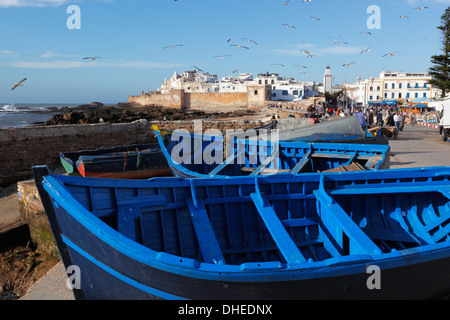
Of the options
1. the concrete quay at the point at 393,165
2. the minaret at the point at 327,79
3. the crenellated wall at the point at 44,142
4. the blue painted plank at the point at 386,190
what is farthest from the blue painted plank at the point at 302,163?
the minaret at the point at 327,79

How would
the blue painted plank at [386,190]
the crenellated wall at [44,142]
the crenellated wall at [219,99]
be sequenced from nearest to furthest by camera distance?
the blue painted plank at [386,190]
the crenellated wall at [44,142]
the crenellated wall at [219,99]

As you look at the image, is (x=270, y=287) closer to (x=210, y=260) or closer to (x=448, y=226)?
(x=210, y=260)

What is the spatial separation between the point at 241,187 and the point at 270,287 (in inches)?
77.9

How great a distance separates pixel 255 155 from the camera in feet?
29.6

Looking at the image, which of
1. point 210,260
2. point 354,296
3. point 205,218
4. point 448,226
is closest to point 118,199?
point 205,218

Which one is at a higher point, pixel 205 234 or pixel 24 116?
pixel 24 116

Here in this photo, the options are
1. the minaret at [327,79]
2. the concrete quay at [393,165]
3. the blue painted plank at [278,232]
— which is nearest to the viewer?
the blue painted plank at [278,232]

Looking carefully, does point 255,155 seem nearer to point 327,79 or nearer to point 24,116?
point 24,116

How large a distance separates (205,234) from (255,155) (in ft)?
16.2

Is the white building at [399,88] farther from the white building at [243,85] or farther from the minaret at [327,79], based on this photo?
the minaret at [327,79]

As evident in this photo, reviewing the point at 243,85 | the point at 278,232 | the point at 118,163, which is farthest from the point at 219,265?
the point at 243,85

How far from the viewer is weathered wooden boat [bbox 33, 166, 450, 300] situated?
3215mm

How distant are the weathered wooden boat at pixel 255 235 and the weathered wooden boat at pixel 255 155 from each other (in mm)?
1952

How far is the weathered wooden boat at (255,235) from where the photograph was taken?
127 inches
